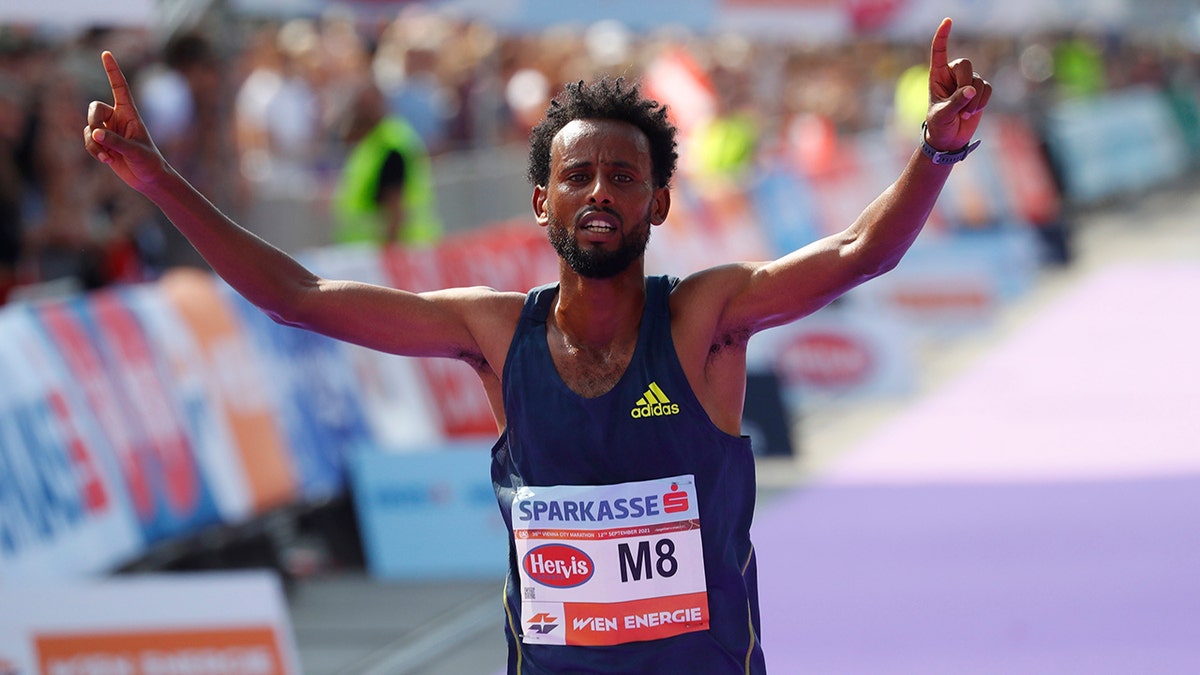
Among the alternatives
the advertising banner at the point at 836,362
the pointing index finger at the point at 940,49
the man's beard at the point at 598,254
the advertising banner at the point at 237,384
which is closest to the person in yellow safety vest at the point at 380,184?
the advertising banner at the point at 237,384

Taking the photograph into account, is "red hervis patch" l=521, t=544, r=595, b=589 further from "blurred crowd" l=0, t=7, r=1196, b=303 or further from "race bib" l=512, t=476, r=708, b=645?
"blurred crowd" l=0, t=7, r=1196, b=303

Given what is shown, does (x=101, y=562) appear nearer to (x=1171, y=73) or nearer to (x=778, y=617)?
(x=778, y=617)

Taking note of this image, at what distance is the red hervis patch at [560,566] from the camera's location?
10.3 ft

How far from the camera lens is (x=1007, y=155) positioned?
69.6ft

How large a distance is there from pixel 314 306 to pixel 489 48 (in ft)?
36.7

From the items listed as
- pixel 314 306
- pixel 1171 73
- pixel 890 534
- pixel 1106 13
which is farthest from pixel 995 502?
pixel 1171 73

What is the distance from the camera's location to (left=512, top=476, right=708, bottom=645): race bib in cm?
312

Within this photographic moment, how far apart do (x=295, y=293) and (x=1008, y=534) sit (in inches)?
209

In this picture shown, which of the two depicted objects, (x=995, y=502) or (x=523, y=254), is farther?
(x=523, y=254)

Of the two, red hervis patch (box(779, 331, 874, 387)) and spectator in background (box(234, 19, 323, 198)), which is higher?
spectator in background (box(234, 19, 323, 198))

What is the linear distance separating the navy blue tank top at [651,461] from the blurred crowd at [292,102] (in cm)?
86

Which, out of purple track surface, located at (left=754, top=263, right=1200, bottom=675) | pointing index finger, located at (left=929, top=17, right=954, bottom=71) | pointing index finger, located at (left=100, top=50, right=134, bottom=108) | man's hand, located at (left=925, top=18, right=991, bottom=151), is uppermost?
pointing index finger, located at (left=100, top=50, right=134, bottom=108)

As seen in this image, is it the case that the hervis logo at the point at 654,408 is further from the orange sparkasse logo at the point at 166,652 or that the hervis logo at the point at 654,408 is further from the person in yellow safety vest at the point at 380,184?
the person in yellow safety vest at the point at 380,184

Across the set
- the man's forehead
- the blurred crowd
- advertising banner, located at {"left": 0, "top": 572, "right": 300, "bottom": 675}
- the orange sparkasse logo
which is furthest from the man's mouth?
the orange sparkasse logo
